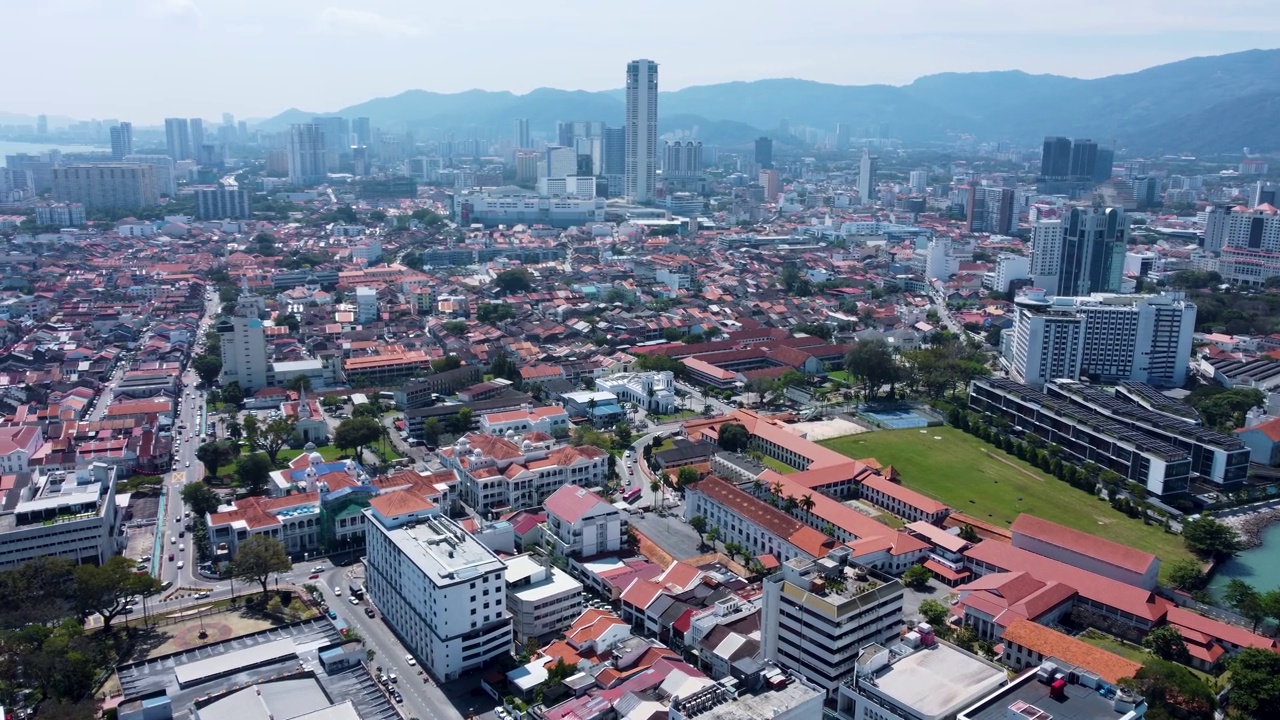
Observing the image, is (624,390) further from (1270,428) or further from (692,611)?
(1270,428)

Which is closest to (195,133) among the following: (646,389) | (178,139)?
(178,139)

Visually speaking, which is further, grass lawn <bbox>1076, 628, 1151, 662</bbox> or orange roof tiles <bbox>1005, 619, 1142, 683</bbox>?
grass lawn <bbox>1076, 628, 1151, 662</bbox>

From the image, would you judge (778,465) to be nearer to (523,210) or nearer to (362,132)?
(523,210)

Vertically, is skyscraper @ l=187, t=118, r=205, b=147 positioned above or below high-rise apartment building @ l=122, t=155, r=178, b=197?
above

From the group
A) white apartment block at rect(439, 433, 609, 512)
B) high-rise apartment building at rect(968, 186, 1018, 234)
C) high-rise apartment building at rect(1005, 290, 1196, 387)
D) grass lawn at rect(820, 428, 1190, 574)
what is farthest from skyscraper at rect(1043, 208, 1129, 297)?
white apartment block at rect(439, 433, 609, 512)

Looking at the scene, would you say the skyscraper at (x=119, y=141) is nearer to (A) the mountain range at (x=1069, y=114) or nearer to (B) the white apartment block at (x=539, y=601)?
(A) the mountain range at (x=1069, y=114)

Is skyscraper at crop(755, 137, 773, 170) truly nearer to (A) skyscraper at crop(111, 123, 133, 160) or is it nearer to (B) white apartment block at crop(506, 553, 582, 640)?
(A) skyscraper at crop(111, 123, 133, 160)

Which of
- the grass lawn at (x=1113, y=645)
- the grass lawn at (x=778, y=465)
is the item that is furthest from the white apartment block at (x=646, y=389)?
the grass lawn at (x=1113, y=645)
